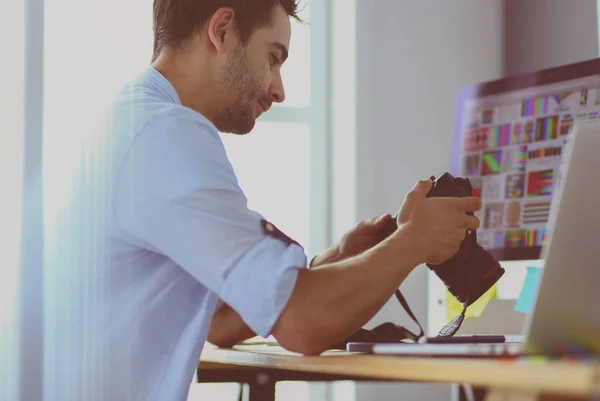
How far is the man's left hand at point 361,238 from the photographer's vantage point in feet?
4.51

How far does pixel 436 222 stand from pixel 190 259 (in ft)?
1.10

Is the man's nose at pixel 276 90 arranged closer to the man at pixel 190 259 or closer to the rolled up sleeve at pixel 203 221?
the man at pixel 190 259

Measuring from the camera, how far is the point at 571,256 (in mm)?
801

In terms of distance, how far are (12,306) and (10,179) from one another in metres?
0.35

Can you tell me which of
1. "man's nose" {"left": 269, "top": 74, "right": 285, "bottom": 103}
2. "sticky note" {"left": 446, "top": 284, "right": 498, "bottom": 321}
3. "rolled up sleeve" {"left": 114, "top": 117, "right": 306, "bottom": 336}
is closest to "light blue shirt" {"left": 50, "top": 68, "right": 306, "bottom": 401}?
"rolled up sleeve" {"left": 114, "top": 117, "right": 306, "bottom": 336}

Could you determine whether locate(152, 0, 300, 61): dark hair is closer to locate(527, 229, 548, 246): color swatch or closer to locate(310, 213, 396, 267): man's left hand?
locate(310, 213, 396, 267): man's left hand

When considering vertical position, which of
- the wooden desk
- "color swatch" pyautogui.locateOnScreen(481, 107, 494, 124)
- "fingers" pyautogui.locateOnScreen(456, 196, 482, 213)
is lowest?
the wooden desk

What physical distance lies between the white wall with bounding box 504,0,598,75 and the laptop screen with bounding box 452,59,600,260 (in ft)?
2.97

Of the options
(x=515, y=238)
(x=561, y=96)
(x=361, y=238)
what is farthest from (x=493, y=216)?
(x=361, y=238)

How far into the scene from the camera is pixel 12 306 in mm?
2342

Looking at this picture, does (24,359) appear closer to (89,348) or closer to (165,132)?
(89,348)

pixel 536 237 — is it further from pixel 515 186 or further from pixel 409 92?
pixel 409 92

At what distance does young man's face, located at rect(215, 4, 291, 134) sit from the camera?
5.21ft

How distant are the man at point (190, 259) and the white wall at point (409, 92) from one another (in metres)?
1.36
